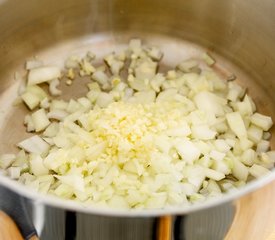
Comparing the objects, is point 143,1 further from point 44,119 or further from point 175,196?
point 175,196

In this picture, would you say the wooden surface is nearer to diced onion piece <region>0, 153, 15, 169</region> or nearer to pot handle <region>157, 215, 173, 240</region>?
pot handle <region>157, 215, 173, 240</region>

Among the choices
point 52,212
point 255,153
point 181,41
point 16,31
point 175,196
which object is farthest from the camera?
point 181,41

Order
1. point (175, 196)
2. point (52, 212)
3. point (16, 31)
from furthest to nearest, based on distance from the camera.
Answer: point (16, 31), point (175, 196), point (52, 212)

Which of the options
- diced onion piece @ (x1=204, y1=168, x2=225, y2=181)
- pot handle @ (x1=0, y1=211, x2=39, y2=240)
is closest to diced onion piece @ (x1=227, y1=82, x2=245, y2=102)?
diced onion piece @ (x1=204, y1=168, x2=225, y2=181)

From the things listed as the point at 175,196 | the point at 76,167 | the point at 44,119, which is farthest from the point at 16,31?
the point at 175,196

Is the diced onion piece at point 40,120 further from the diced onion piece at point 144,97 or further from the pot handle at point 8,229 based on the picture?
the pot handle at point 8,229

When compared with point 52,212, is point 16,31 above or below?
above

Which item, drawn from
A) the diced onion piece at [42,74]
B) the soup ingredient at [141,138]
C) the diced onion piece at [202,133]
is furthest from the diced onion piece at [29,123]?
the diced onion piece at [202,133]
